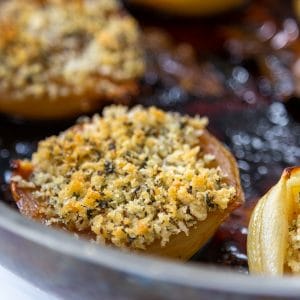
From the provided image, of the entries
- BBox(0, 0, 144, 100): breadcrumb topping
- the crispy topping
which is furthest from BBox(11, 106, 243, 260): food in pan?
BBox(0, 0, 144, 100): breadcrumb topping

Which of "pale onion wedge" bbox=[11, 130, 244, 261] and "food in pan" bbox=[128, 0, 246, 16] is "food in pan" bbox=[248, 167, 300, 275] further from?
"food in pan" bbox=[128, 0, 246, 16]

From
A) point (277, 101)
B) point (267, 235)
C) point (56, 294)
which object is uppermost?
point (277, 101)

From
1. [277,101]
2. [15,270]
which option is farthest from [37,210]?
[277,101]

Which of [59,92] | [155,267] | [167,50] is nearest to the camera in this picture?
[155,267]

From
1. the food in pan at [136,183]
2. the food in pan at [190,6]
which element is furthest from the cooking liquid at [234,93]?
the food in pan at [136,183]

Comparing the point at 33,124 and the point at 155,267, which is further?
the point at 33,124

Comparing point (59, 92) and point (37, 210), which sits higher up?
point (59, 92)

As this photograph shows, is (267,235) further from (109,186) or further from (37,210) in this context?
(37,210)
